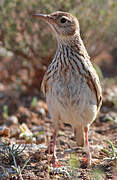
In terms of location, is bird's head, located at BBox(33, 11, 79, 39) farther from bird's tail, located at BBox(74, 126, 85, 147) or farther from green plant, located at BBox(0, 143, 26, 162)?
green plant, located at BBox(0, 143, 26, 162)

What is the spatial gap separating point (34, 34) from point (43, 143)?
120 inches

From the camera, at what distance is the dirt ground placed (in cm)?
415

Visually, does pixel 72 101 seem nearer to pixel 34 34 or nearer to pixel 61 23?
pixel 61 23

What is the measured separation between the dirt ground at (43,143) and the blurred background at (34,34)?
0.83ft

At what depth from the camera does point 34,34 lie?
7.75 metres

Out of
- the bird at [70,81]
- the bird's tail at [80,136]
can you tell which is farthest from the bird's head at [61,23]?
the bird's tail at [80,136]

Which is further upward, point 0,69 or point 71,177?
point 0,69

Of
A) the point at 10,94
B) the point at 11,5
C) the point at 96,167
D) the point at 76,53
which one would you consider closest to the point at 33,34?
the point at 11,5

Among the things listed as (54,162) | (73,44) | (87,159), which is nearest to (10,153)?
(54,162)

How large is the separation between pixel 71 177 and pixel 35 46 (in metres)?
4.43

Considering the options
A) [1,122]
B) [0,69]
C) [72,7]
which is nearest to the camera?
[1,122]

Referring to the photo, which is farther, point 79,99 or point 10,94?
point 10,94

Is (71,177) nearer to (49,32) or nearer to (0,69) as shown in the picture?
(49,32)

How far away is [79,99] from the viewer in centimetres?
455
